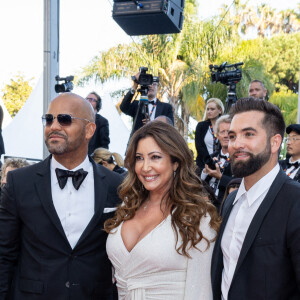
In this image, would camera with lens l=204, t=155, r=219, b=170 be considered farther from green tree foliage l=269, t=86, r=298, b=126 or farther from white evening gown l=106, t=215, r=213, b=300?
green tree foliage l=269, t=86, r=298, b=126

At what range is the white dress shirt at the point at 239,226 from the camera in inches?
94.8

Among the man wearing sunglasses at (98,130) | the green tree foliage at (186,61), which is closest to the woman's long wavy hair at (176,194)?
the man wearing sunglasses at (98,130)

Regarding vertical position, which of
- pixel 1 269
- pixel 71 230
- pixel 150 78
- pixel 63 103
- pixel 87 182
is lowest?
pixel 1 269

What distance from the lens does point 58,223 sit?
2758mm

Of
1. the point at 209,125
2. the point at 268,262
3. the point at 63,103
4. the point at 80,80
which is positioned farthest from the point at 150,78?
the point at 80,80

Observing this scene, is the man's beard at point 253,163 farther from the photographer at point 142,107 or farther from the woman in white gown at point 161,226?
the photographer at point 142,107

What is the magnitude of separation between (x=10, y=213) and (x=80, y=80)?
73.1 feet

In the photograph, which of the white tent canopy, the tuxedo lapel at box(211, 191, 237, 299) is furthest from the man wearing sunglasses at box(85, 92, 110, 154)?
the tuxedo lapel at box(211, 191, 237, 299)

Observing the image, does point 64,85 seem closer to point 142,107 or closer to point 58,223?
point 142,107

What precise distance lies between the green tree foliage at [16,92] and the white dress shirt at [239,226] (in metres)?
30.2

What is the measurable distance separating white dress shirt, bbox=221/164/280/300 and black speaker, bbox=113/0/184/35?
4.52 meters

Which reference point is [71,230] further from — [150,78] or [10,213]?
[150,78]

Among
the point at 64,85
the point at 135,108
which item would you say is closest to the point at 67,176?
the point at 64,85

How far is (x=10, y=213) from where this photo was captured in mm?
2836
